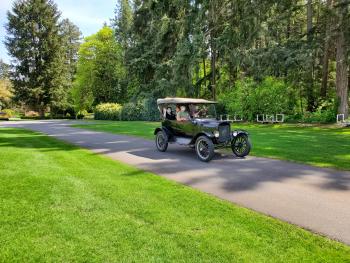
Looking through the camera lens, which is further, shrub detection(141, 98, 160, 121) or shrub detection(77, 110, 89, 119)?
shrub detection(77, 110, 89, 119)

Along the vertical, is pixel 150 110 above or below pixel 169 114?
above

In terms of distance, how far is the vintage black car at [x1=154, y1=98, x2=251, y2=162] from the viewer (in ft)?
32.1

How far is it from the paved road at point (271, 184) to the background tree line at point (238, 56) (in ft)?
42.3

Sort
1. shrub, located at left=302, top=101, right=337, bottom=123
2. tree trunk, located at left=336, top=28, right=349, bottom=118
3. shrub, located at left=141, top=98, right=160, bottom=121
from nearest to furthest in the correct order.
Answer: tree trunk, located at left=336, top=28, right=349, bottom=118
shrub, located at left=302, top=101, right=337, bottom=123
shrub, located at left=141, top=98, right=160, bottom=121

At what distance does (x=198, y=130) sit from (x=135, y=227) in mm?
5929

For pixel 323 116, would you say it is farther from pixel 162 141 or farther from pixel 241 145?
pixel 162 141

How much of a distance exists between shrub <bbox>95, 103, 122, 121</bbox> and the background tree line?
263 cm

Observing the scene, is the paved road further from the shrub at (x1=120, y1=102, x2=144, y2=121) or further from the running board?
the shrub at (x1=120, y1=102, x2=144, y2=121)

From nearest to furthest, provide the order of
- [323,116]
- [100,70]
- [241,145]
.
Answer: [241,145]
[323,116]
[100,70]

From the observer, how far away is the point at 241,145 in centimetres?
1022

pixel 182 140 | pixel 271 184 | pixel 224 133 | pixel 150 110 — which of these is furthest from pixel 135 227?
pixel 150 110

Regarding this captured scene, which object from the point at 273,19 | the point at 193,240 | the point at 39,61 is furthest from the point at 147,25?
the point at 193,240

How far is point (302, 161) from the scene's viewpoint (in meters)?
9.04

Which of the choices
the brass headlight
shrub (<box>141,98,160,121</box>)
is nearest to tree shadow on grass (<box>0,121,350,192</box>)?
the brass headlight
